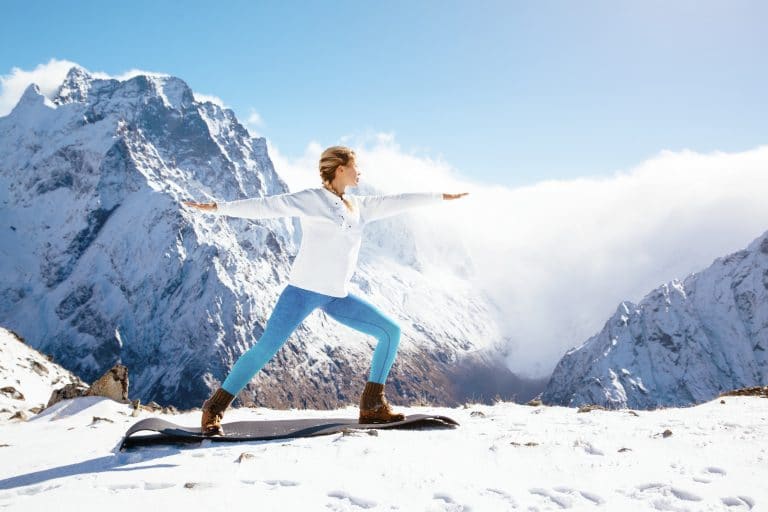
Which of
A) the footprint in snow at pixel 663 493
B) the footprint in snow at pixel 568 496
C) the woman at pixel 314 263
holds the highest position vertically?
the woman at pixel 314 263

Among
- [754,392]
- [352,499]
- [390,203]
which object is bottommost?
[352,499]

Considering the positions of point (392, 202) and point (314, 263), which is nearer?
point (314, 263)

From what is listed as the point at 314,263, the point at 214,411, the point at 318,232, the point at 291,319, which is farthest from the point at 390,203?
the point at 214,411

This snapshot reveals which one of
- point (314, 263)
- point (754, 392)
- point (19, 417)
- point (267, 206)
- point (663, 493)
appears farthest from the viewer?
point (19, 417)

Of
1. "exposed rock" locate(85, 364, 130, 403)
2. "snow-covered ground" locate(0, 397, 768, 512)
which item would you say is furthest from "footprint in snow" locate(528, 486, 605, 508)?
"exposed rock" locate(85, 364, 130, 403)

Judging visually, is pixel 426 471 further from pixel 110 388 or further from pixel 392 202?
pixel 110 388

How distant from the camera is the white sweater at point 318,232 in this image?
645 centimetres

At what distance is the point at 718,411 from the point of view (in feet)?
27.7

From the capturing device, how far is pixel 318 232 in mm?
6512

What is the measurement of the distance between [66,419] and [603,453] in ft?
30.3

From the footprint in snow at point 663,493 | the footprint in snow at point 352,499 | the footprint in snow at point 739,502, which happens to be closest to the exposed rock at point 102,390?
the footprint in snow at point 352,499

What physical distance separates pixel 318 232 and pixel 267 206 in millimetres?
698

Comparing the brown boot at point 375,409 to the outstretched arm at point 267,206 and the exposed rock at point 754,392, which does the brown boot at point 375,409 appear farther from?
the exposed rock at point 754,392

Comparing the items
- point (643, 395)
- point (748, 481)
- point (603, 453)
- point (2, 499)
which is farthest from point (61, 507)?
point (643, 395)
